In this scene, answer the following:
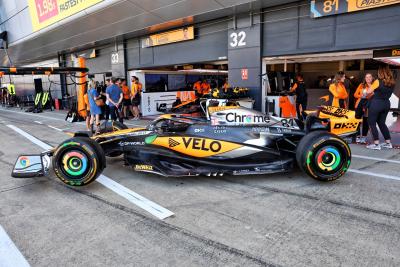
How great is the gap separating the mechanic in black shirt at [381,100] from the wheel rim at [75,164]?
5210 millimetres

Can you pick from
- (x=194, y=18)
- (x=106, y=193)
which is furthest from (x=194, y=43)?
(x=106, y=193)

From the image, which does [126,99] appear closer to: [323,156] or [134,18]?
[134,18]

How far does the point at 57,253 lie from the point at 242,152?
2456 mm

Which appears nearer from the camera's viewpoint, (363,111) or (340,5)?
(363,111)

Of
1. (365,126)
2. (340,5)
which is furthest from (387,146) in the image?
(340,5)

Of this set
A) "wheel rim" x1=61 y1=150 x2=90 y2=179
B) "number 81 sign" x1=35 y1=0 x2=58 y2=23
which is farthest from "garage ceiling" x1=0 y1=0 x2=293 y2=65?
"wheel rim" x1=61 y1=150 x2=90 y2=179

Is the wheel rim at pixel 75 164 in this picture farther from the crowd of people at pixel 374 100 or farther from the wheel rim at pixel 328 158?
the crowd of people at pixel 374 100

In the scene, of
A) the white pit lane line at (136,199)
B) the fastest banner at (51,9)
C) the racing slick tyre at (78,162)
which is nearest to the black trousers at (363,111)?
the white pit lane line at (136,199)

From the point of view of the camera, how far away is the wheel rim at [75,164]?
385 cm

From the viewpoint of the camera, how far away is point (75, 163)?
3.90 metres

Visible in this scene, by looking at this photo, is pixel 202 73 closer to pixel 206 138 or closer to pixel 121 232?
pixel 206 138

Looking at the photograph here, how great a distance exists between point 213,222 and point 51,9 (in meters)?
14.1

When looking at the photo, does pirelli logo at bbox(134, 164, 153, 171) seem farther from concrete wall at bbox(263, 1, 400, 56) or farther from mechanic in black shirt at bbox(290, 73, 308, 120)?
mechanic in black shirt at bbox(290, 73, 308, 120)

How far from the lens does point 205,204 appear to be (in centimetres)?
336
